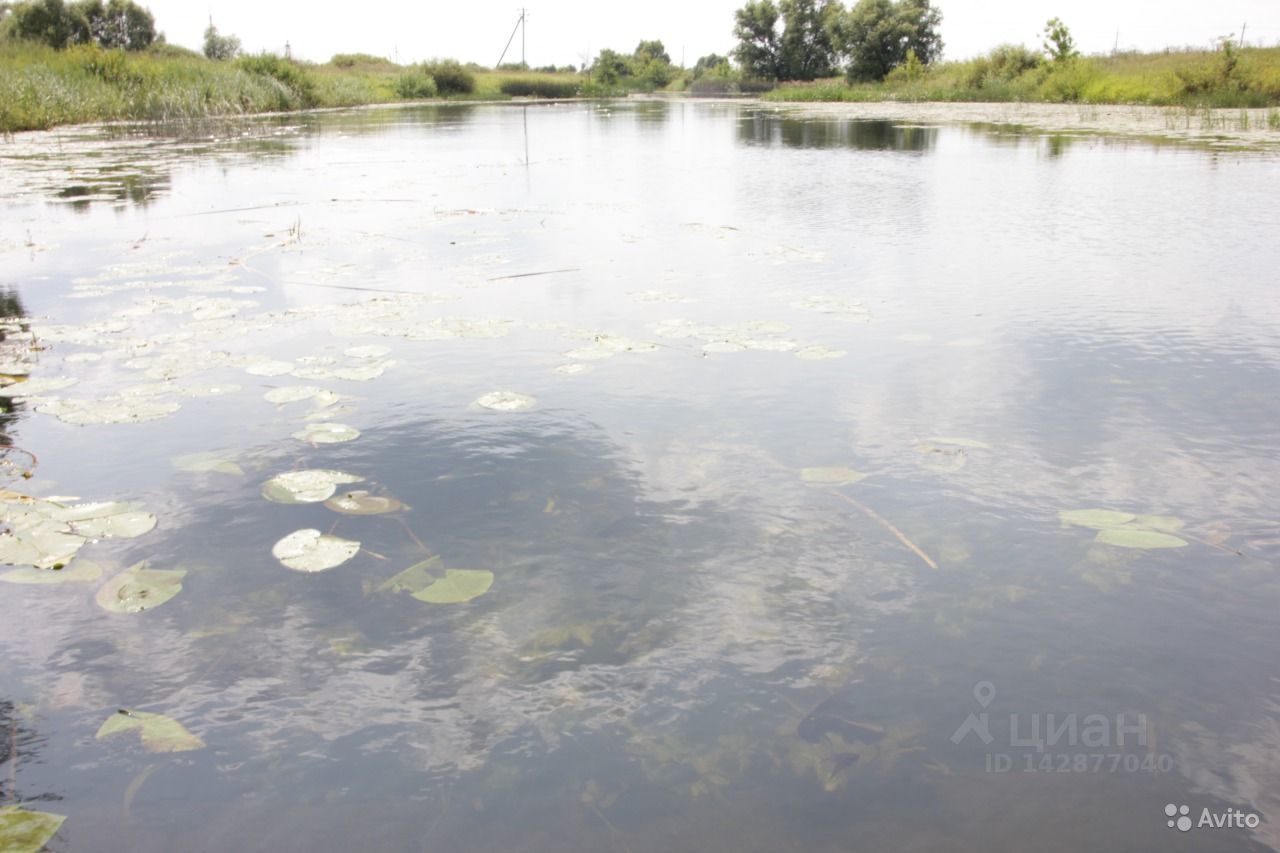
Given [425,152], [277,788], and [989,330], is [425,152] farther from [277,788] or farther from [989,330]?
[277,788]

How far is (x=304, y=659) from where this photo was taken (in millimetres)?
2221

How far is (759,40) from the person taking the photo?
75.0 meters

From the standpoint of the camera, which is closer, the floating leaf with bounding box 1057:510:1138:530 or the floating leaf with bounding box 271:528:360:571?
the floating leaf with bounding box 271:528:360:571

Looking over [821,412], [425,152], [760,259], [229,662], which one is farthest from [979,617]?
[425,152]

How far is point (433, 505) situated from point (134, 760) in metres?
1.29

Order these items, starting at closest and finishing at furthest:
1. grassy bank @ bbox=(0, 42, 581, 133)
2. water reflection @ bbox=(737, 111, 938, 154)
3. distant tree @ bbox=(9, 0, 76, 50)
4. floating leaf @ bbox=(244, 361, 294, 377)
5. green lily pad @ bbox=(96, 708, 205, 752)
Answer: green lily pad @ bbox=(96, 708, 205, 752) < floating leaf @ bbox=(244, 361, 294, 377) < water reflection @ bbox=(737, 111, 938, 154) < grassy bank @ bbox=(0, 42, 581, 133) < distant tree @ bbox=(9, 0, 76, 50)

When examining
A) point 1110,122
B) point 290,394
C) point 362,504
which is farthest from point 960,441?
point 1110,122

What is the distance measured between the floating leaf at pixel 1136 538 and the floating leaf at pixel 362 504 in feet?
7.79

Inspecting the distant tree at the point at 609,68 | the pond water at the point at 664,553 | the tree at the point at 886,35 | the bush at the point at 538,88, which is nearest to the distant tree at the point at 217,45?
the bush at the point at 538,88

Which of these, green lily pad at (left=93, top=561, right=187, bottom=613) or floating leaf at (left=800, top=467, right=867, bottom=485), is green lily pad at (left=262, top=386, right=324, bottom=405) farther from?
floating leaf at (left=800, top=467, right=867, bottom=485)

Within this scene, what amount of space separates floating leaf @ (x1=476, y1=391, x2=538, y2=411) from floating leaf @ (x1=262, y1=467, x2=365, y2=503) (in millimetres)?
824

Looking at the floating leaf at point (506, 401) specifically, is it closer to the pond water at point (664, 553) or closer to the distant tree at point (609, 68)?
the pond water at point (664, 553)

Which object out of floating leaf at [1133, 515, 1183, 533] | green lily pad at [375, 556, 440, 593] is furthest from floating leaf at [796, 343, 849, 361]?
green lily pad at [375, 556, 440, 593]

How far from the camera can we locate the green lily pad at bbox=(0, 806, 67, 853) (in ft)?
5.39
